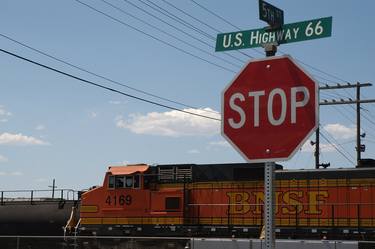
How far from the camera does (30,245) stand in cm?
1630

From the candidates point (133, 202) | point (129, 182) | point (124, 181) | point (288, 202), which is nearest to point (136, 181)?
point (129, 182)

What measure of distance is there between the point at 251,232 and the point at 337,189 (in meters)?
3.81

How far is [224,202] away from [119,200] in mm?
4966

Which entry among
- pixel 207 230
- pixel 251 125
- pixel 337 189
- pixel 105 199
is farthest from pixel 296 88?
pixel 105 199

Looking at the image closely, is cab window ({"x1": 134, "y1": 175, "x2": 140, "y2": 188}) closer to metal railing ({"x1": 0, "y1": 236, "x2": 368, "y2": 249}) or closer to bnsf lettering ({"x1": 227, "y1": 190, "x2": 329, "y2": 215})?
Answer: bnsf lettering ({"x1": 227, "y1": 190, "x2": 329, "y2": 215})

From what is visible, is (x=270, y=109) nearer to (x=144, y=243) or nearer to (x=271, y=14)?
(x=271, y=14)

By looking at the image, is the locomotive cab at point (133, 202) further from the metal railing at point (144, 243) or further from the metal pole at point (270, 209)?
the metal pole at point (270, 209)

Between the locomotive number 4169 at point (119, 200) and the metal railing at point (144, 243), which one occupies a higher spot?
the locomotive number 4169 at point (119, 200)

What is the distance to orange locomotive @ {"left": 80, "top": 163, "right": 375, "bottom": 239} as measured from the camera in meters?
20.7

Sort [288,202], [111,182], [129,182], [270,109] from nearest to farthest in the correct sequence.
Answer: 1. [270,109]
2. [288,202]
3. [129,182]
4. [111,182]

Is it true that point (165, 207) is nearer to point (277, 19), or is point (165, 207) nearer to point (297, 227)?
point (297, 227)

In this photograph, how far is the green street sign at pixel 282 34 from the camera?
373 cm

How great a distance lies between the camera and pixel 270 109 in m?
3.48

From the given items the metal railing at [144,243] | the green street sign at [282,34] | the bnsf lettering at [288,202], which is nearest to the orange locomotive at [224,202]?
the bnsf lettering at [288,202]
